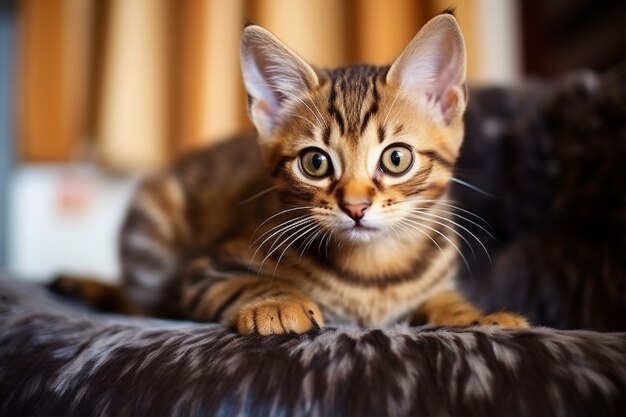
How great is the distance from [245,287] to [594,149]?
726 millimetres

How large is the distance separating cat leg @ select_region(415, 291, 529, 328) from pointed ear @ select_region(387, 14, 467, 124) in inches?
11.0

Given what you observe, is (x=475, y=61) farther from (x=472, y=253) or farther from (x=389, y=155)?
(x=389, y=155)

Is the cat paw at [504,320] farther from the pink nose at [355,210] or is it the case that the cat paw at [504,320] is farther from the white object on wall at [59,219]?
the white object on wall at [59,219]

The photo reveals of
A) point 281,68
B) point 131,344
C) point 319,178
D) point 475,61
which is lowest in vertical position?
point 131,344

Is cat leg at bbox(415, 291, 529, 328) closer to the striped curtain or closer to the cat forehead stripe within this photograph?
the cat forehead stripe

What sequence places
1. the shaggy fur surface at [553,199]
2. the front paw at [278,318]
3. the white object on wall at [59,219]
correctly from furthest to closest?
the white object on wall at [59,219] < the shaggy fur surface at [553,199] < the front paw at [278,318]

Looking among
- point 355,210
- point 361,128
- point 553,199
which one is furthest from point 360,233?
point 553,199

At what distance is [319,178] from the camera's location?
0.79 m

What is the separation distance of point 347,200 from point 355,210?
18mm

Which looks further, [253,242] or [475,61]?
[475,61]

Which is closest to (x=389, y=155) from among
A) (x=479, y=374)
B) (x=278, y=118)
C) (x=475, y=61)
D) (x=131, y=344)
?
(x=278, y=118)

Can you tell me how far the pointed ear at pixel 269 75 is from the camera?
827mm

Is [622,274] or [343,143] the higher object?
[343,143]

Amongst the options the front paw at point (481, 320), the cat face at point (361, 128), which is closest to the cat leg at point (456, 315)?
the front paw at point (481, 320)
